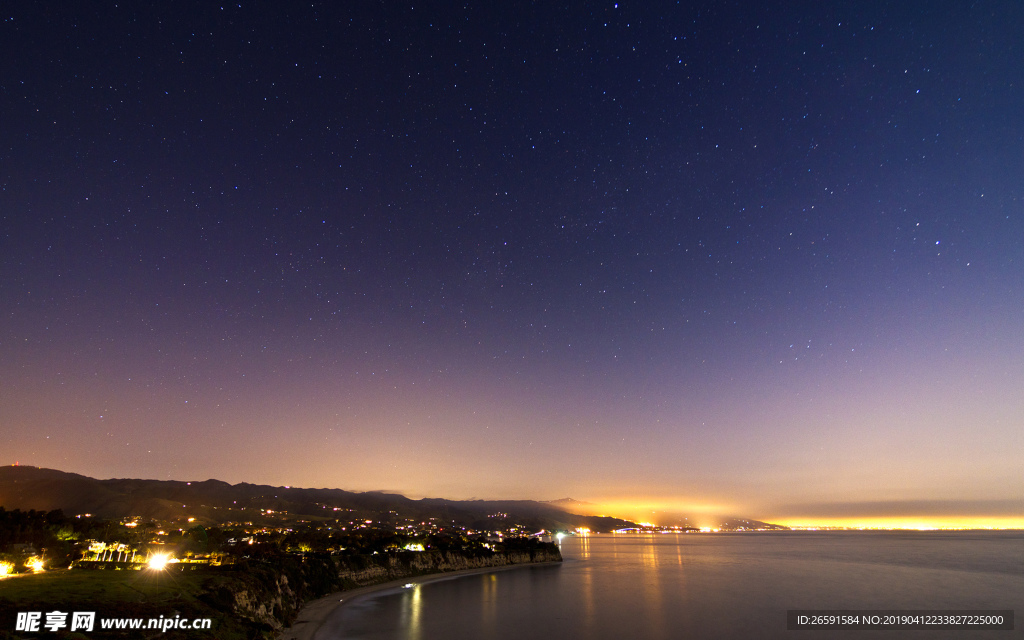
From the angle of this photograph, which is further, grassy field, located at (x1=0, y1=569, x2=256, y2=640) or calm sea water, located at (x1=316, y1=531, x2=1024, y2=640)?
calm sea water, located at (x1=316, y1=531, x2=1024, y2=640)

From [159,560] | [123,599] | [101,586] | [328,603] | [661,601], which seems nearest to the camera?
[123,599]

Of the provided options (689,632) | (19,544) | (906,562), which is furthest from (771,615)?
(906,562)

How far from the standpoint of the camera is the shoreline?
44094 mm

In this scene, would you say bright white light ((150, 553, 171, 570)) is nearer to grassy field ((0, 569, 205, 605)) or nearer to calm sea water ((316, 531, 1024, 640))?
grassy field ((0, 569, 205, 605))

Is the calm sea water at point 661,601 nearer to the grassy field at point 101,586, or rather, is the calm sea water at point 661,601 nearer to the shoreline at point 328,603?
the shoreline at point 328,603

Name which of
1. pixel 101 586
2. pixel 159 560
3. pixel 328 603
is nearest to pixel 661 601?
pixel 328 603

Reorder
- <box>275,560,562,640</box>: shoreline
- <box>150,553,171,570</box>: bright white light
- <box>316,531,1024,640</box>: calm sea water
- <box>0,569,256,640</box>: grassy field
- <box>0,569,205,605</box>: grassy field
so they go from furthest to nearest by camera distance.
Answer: <box>150,553,171,570</box>: bright white light < <box>316,531,1024,640</box>: calm sea water < <box>275,560,562,640</box>: shoreline < <box>0,569,205,605</box>: grassy field < <box>0,569,256,640</box>: grassy field

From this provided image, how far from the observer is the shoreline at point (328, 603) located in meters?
44.1

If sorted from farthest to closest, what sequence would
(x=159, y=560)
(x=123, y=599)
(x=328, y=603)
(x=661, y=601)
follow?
1. (x=661, y=601)
2. (x=328, y=603)
3. (x=159, y=560)
4. (x=123, y=599)

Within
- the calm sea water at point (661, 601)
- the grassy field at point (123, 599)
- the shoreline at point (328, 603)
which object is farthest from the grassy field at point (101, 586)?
the calm sea water at point (661, 601)

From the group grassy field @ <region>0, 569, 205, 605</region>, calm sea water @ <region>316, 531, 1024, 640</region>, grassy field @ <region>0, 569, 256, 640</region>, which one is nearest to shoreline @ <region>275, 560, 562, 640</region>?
calm sea water @ <region>316, 531, 1024, 640</region>

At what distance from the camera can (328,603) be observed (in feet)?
197

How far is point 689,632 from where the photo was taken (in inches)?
1944

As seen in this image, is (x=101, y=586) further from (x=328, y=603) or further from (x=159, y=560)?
(x=328, y=603)
